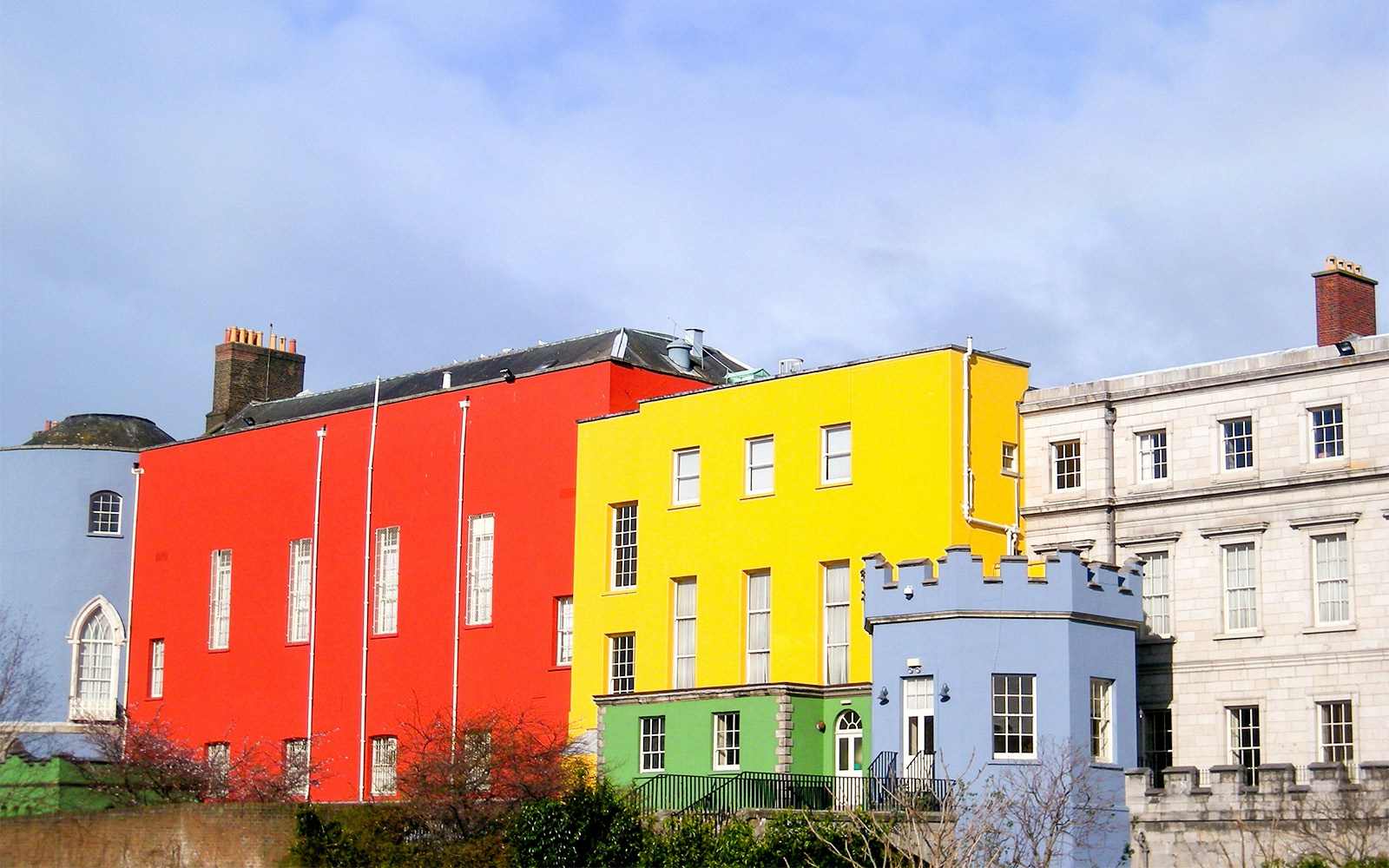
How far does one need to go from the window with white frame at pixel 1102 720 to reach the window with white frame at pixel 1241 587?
9.85 ft

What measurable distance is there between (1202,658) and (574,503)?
52.5 ft

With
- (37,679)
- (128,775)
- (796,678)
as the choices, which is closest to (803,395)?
(796,678)

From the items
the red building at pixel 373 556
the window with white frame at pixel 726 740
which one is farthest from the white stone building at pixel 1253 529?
the red building at pixel 373 556

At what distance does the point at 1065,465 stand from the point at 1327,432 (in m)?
5.76

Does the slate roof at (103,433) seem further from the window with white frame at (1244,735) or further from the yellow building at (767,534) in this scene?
the window with white frame at (1244,735)

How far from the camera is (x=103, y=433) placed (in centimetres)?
6312

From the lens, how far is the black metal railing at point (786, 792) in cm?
3597

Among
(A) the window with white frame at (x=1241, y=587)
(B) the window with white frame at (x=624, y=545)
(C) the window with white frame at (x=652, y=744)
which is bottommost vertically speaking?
(C) the window with white frame at (x=652, y=744)

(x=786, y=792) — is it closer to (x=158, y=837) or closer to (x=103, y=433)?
(x=158, y=837)

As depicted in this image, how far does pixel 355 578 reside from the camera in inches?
2125

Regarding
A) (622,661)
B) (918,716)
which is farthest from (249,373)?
(918,716)

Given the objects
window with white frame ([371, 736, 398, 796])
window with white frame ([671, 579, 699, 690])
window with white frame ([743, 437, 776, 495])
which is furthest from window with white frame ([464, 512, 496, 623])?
window with white frame ([743, 437, 776, 495])

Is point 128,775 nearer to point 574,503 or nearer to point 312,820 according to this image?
point 312,820

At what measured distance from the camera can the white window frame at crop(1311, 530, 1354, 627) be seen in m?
37.4
